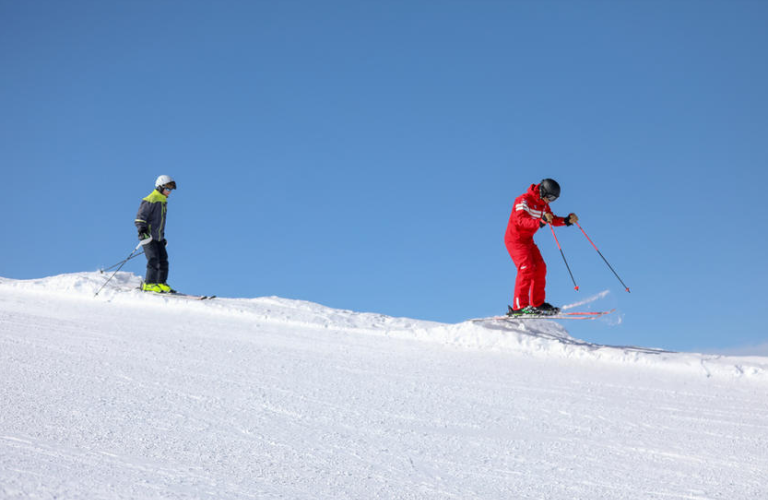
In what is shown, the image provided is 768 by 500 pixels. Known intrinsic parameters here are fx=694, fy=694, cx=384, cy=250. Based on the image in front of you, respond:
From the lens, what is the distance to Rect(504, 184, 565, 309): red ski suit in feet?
30.8

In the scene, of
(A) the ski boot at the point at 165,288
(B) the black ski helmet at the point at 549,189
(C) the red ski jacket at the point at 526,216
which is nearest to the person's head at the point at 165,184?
(A) the ski boot at the point at 165,288

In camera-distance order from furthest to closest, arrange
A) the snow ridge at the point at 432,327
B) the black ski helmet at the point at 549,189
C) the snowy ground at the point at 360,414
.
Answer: the black ski helmet at the point at 549,189, the snow ridge at the point at 432,327, the snowy ground at the point at 360,414

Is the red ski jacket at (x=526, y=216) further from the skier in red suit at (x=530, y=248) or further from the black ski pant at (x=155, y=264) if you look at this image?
the black ski pant at (x=155, y=264)

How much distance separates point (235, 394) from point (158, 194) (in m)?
7.11

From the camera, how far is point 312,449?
4383mm

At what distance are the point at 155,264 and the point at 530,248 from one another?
633 centimetres

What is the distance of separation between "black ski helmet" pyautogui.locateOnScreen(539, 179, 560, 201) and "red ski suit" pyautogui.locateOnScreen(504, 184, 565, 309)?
8 centimetres

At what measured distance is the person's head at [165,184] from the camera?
11859mm

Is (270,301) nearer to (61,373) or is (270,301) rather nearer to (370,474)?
(61,373)

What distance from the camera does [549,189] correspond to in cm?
944

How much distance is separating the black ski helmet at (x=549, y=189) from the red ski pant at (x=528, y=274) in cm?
67

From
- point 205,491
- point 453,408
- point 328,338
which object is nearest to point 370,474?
point 205,491

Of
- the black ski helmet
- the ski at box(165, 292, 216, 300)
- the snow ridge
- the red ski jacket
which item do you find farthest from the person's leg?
the ski at box(165, 292, 216, 300)

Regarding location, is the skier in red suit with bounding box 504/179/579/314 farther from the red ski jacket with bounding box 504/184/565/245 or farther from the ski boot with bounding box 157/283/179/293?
the ski boot with bounding box 157/283/179/293
